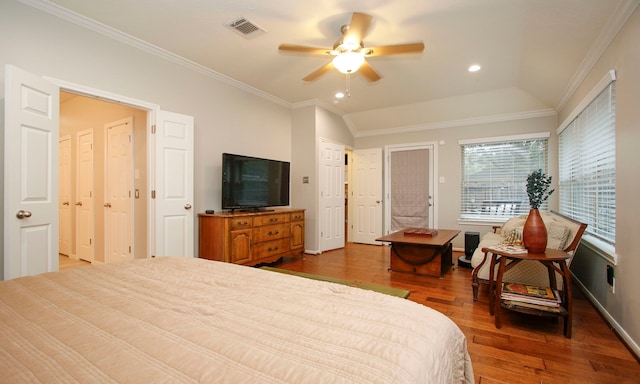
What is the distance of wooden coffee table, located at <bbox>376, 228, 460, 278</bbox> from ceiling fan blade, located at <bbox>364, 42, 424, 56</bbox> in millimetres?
2204

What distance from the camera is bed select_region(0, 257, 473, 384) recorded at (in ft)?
2.09

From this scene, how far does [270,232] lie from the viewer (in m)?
4.15

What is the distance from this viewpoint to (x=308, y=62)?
141 inches

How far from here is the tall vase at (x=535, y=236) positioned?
2365 millimetres

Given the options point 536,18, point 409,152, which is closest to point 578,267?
point 536,18

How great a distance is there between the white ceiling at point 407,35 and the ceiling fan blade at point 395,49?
32 centimetres

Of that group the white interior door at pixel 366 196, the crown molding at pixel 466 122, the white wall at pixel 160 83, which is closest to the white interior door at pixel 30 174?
the white wall at pixel 160 83

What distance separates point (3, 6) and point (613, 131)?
518 centimetres

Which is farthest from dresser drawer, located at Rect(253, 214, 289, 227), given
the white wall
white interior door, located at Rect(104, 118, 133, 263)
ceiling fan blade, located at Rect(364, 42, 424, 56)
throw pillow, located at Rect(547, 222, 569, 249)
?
throw pillow, located at Rect(547, 222, 569, 249)

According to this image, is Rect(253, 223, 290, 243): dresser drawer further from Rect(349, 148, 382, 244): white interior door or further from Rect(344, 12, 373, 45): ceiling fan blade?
Rect(344, 12, 373, 45): ceiling fan blade

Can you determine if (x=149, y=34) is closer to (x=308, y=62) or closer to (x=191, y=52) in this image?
(x=191, y=52)

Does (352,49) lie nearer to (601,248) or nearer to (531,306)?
(531,306)

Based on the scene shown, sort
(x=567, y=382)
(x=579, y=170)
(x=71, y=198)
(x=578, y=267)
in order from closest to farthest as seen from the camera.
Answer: (x=567, y=382)
(x=578, y=267)
(x=579, y=170)
(x=71, y=198)

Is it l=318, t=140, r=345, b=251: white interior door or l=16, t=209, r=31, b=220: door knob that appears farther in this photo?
l=318, t=140, r=345, b=251: white interior door
